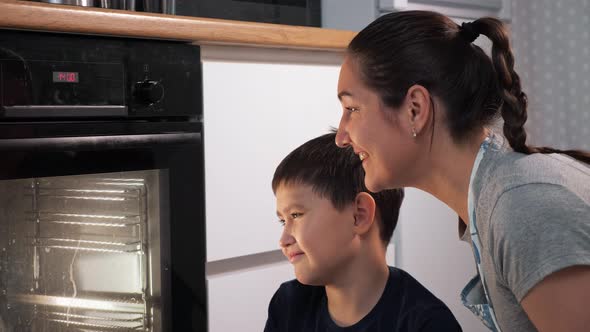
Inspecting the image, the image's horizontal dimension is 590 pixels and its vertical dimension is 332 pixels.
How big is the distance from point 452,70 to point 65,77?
2.14ft

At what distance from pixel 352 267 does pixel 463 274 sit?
0.95m

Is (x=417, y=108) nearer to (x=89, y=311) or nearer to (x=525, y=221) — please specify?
(x=525, y=221)

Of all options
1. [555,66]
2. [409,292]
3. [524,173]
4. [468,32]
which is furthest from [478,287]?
[555,66]

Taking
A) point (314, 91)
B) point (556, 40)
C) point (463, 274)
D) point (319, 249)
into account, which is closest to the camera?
point (319, 249)

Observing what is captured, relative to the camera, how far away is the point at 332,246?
1428 millimetres

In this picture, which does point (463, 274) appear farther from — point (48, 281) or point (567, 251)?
point (567, 251)

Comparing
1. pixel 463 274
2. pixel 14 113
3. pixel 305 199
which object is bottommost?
pixel 463 274

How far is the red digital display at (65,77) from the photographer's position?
1370mm

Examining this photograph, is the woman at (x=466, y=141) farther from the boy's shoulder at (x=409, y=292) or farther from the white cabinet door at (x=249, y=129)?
the white cabinet door at (x=249, y=129)

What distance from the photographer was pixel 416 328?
1256 mm

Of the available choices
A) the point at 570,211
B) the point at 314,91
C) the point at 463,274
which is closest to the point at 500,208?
the point at 570,211

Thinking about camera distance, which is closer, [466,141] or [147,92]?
[466,141]

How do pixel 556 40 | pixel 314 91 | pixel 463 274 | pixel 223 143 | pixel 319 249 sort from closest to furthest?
pixel 319 249 → pixel 223 143 → pixel 314 91 → pixel 463 274 → pixel 556 40

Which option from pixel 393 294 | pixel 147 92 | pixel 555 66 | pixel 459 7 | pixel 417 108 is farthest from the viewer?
pixel 555 66
